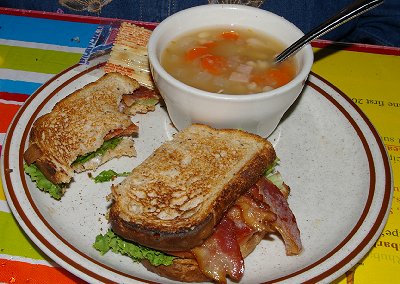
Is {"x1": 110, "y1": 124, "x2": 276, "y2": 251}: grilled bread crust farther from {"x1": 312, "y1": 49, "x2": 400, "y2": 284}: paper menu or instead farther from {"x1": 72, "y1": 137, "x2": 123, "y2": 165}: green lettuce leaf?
{"x1": 312, "y1": 49, "x2": 400, "y2": 284}: paper menu

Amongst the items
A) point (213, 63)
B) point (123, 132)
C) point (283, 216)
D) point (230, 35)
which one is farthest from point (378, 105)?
point (123, 132)

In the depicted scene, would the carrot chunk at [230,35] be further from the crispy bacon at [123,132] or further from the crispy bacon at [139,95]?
the crispy bacon at [123,132]

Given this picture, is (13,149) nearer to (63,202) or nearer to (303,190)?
(63,202)

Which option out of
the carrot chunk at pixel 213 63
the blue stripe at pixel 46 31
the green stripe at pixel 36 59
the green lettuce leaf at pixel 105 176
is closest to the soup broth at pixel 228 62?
the carrot chunk at pixel 213 63

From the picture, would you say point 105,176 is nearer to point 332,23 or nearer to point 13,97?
point 13,97

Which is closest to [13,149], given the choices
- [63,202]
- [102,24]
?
[63,202]

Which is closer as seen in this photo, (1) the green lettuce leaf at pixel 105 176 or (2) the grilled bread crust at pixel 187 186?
(2) the grilled bread crust at pixel 187 186

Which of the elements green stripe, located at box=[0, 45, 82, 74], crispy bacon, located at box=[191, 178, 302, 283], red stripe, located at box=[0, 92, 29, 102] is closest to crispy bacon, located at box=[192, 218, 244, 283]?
crispy bacon, located at box=[191, 178, 302, 283]
